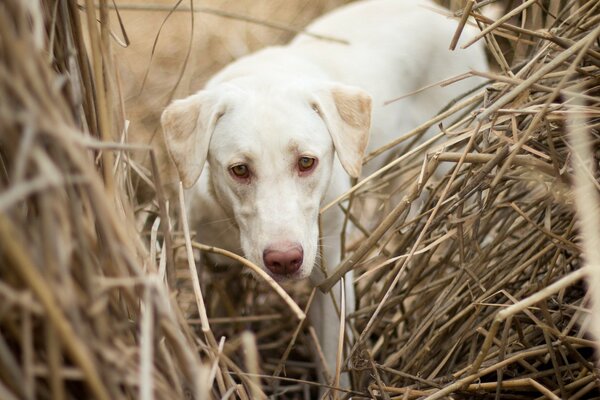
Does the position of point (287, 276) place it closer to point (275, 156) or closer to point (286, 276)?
point (286, 276)

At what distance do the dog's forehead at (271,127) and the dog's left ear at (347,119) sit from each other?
0.12 feet

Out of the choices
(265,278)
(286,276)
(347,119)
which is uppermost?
(347,119)

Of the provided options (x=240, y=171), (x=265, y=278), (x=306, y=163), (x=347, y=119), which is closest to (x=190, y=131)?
(x=240, y=171)

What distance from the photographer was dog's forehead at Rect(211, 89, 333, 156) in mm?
2271

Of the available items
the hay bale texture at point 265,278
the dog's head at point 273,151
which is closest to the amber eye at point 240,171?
the dog's head at point 273,151

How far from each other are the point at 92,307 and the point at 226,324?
6.28 feet

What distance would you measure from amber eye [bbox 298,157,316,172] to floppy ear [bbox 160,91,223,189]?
→ 0.94 ft

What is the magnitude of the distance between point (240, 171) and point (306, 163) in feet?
0.63

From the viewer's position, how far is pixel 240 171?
2314 mm

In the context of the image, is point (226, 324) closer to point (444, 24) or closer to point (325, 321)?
point (325, 321)

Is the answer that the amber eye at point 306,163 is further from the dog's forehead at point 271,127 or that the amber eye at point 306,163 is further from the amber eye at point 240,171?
the amber eye at point 240,171

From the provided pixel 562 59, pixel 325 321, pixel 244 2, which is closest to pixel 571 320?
pixel 562 59

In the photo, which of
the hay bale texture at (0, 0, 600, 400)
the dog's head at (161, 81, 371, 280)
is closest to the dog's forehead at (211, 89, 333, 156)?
the dog's head at (161, 81, 371, 280)

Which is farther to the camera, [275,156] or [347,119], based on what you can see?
[347,119]
